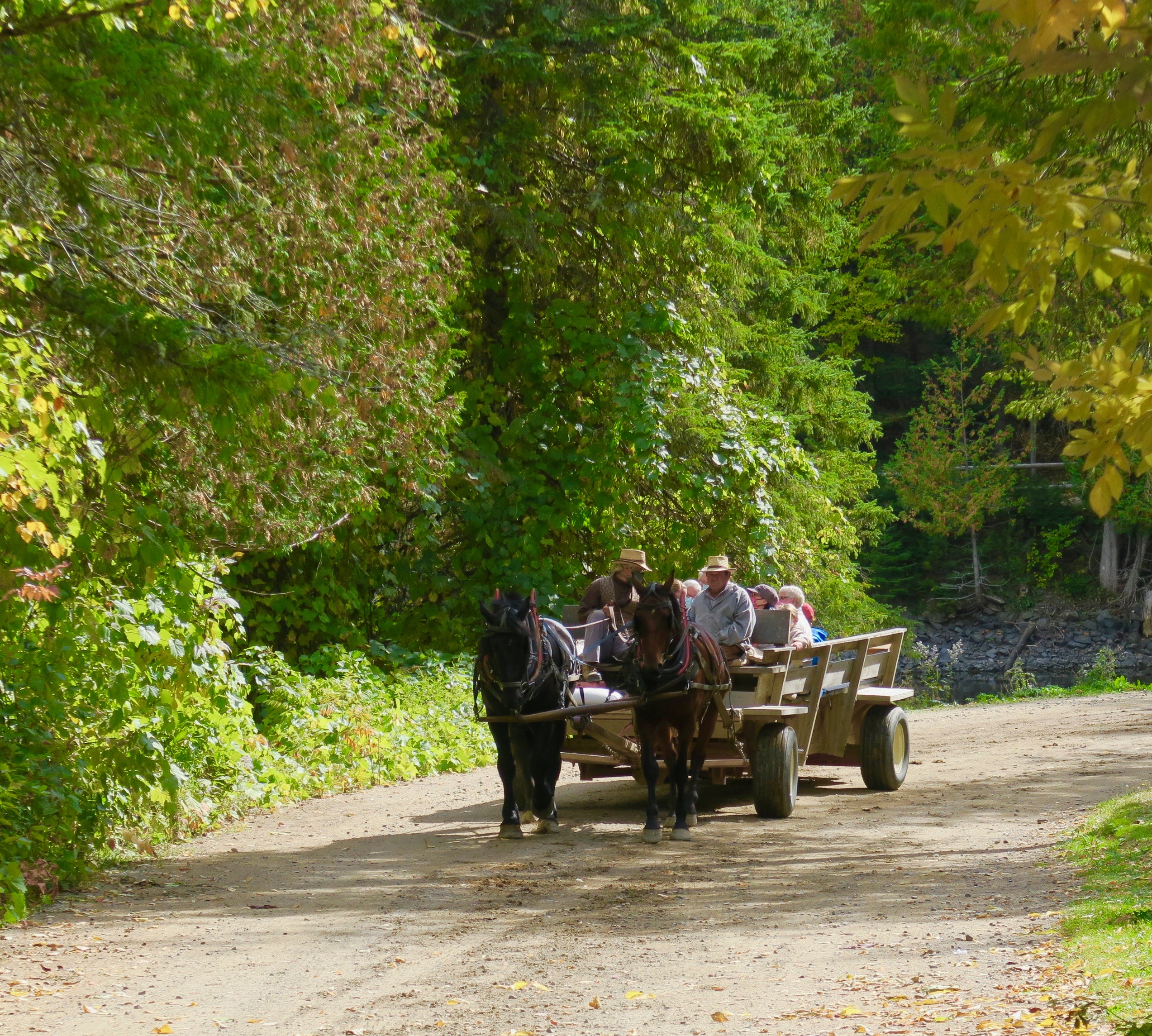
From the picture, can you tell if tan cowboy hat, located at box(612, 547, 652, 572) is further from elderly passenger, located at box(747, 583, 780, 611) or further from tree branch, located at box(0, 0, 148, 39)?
tree branch, located at box(0, 0, 148, 39)

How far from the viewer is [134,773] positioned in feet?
29.0

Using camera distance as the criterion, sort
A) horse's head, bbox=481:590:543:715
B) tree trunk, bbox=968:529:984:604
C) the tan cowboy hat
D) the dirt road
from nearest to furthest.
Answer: the dirt road
horse's head, bbox=481:590:543:715
the tan cowboy hat
tree trunk, bbox=968:529:984:604

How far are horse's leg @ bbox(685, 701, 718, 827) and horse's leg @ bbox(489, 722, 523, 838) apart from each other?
135 cm

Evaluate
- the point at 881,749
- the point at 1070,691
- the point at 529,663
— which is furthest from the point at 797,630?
the point at 1070,691

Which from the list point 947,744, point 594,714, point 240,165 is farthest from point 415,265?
point 947,744

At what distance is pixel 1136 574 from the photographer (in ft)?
129

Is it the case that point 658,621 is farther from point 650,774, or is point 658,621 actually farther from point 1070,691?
point 1070,691

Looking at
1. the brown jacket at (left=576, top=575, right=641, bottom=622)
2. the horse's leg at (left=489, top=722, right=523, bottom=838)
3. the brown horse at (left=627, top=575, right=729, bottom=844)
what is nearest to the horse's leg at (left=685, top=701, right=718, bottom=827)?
the brown horse at (left=627, top=575, right=729, bottom=844)

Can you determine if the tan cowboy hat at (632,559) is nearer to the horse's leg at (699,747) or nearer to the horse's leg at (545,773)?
the horse's leg at (699,747)

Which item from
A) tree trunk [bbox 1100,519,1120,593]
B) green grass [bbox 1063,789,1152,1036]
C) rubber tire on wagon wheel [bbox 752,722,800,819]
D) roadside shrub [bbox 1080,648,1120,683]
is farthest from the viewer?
tree trunk [bbox 1100,519,1120,593]

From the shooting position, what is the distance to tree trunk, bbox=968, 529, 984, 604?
3991cm

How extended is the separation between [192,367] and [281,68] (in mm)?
2985

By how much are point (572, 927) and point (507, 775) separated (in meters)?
3.21

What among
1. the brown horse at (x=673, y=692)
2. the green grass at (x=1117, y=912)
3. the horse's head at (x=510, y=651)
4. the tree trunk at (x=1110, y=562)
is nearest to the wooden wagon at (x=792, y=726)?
the brown horse at (x=673, y=692)
